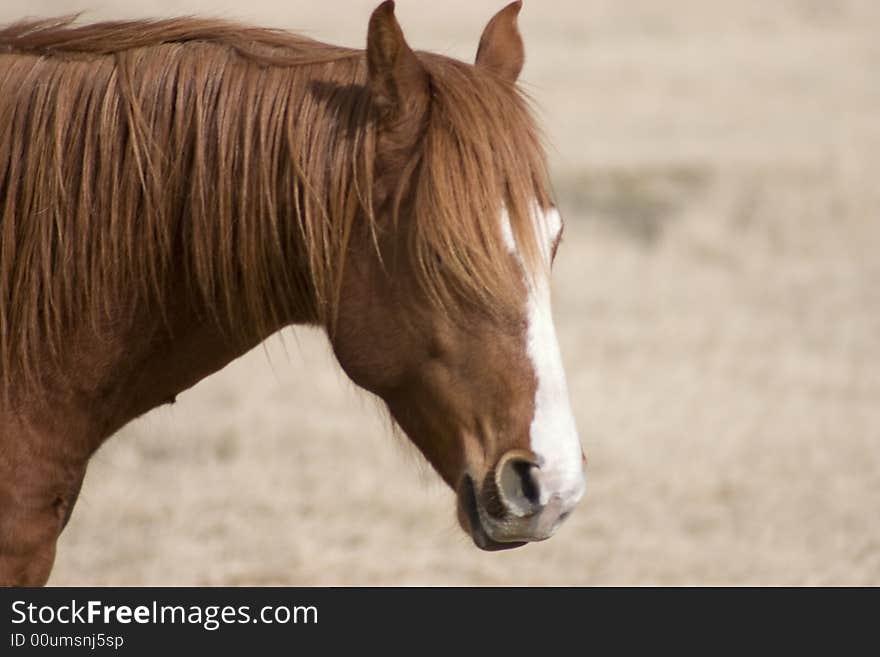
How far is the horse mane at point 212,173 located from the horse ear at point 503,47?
209 mm

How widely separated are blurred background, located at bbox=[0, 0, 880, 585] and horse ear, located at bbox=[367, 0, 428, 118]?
79 cm

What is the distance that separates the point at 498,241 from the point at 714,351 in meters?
6.29

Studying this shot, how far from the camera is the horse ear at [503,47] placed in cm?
293

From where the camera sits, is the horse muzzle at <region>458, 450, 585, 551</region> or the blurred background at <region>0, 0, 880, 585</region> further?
the blurred background at <region>0, 0, 880, 585</region>

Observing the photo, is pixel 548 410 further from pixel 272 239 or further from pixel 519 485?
pixel 272 239

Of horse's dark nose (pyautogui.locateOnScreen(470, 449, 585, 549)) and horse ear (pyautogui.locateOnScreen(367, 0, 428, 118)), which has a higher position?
horse ear (pyautogui.locateOnScreen(367, 0, 428, 118))

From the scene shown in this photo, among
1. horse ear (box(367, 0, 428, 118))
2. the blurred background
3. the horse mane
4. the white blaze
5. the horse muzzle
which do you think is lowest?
the blurred background

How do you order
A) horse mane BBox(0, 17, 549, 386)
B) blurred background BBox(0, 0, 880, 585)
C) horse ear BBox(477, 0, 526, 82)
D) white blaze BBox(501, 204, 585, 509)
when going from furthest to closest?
blurred background BBox(0, 0, 880, 585) → horse ear BBox(477, 0, 526, 82) → horse mane BBox(0, 17, 549, 386) → white blaze BBox(501, 204, 585, 509)

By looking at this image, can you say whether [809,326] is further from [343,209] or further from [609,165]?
[343,209]

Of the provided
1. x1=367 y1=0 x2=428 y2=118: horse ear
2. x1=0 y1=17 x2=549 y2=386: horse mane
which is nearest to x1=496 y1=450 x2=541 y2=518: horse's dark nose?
x1=0 y1=17 x2=549 y2=386: horse mane

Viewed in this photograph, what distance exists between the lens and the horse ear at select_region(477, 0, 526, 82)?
2926 mm

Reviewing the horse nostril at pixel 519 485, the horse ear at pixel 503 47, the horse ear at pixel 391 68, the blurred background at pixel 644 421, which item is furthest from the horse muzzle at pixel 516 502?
the horse ear at pixel 503 47

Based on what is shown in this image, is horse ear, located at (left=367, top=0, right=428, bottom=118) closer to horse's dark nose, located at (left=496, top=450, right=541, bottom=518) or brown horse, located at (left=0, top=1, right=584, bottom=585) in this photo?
brown horse, located at (left=0, top=1, right=584, bottom=585)
